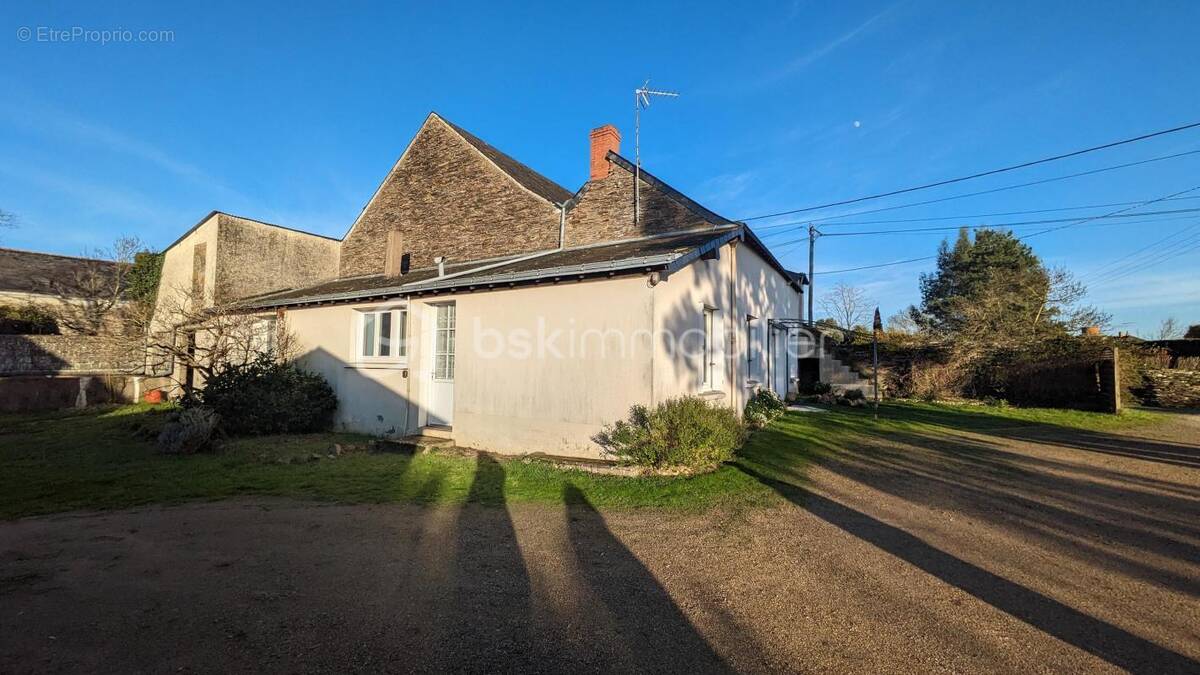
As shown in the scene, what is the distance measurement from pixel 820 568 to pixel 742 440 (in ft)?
16.7

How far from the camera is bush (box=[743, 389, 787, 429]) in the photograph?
11.6m

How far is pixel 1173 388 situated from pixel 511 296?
2162 cm

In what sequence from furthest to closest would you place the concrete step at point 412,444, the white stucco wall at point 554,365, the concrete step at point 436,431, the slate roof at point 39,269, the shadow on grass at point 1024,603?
the slate roof at point 39,269 → the concrete step at point 436,431 → the concrete step at point 412,444 → the white stucco wall at point 554,365 → the shadow on grass at point 1024,603

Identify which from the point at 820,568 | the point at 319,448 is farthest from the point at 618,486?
the point at 319,448

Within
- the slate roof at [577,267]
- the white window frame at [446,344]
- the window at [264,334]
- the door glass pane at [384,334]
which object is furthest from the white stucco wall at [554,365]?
the window at [264,334]

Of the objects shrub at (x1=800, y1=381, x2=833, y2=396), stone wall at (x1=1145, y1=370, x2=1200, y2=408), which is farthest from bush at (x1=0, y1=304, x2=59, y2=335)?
stone wall at (x1=1145, y1=370, x2=1200, y2=408)

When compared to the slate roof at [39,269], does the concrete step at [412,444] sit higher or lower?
lower

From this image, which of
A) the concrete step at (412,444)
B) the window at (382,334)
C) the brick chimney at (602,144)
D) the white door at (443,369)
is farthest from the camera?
the brick chimney at (602,144)

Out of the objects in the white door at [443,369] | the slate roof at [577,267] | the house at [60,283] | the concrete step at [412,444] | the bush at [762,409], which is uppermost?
the house at [60,283]

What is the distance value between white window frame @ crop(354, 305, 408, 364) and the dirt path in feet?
17.5

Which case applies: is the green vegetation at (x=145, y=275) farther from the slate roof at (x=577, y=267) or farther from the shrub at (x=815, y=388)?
the shrub at (x=815, y=388)

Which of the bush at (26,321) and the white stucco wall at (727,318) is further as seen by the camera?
the bush at (26,321)

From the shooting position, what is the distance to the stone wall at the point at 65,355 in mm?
16406

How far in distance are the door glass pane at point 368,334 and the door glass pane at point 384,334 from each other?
29 centimetres
